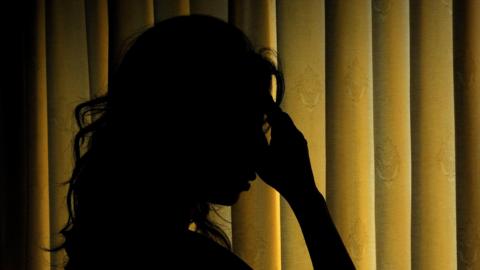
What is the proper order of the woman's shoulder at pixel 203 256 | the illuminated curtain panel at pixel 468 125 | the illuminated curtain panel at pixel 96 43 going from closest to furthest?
1. the woman's shoulder at pixel 203 256
2. the illuminated curtain panel at pixel 468 125
3. the illuminated curtain panel at pixel 96 43

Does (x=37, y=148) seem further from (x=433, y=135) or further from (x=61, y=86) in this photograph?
(x=433, y=135)

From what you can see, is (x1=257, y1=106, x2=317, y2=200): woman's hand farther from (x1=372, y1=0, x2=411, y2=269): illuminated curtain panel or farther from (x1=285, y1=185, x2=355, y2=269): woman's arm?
(x1=372, y1=0, x2=411, y2=269): illuminated curtain panel

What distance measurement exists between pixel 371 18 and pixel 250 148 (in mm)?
1136

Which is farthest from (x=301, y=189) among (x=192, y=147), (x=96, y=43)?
(x=96, y=43)

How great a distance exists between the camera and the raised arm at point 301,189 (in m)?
0.77

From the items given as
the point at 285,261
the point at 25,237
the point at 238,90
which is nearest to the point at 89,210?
the point at 238,90

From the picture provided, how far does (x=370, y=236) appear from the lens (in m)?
1.74

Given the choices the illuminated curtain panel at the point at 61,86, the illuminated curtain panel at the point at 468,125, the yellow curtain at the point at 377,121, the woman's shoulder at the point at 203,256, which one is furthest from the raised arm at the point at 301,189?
the illuminated curtain panel at the point at 61,86

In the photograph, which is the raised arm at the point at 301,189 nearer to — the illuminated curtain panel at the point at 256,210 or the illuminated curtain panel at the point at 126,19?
the illuminated curtain panel at the point at 256,210

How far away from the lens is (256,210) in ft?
5.73

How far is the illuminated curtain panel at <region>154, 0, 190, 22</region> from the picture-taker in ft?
5.90

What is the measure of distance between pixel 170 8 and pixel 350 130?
2.15 ft

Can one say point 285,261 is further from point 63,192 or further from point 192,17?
point 192,17

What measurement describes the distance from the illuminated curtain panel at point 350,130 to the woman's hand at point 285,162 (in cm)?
96
